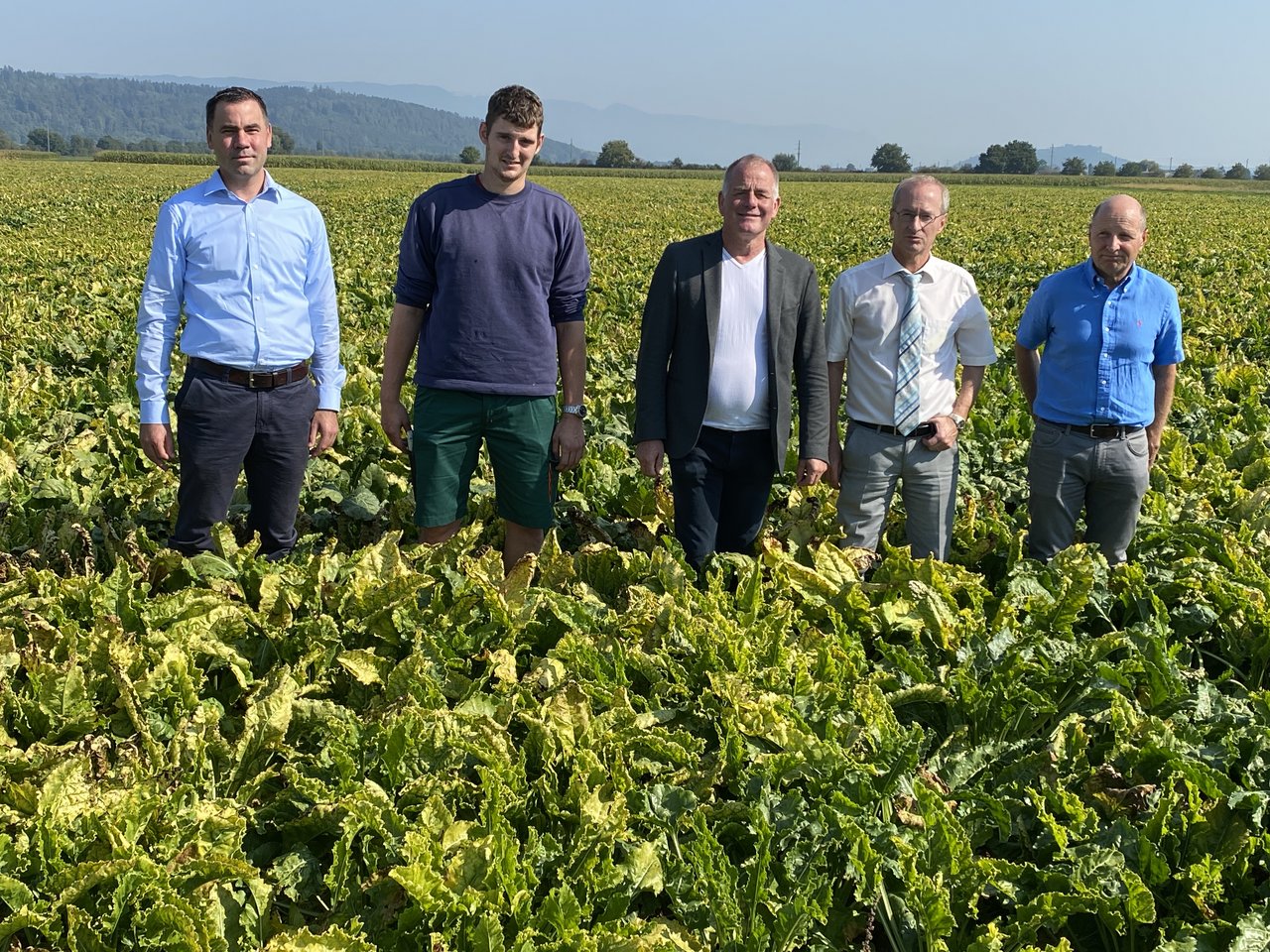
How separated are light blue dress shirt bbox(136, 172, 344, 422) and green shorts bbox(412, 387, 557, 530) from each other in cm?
65

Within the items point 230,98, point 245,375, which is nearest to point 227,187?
point 230,98

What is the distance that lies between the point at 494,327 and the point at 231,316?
3.55 feet

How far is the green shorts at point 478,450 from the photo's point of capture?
4504 millimetres

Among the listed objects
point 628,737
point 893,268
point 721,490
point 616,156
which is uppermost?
point 616,156

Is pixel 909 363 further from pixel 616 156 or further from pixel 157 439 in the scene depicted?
pixel 616 156

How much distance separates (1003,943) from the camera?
2.70 m

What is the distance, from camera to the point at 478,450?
184 inches

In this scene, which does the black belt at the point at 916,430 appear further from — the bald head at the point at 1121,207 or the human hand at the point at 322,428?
the human hand at the point at 322,428

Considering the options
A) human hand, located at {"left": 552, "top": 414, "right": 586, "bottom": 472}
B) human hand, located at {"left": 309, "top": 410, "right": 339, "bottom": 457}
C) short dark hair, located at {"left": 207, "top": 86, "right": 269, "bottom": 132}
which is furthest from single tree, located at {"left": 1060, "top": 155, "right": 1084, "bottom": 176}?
short dark hair, located at {"left": 207, "top": 86, "right": 269, "bottom": 132}

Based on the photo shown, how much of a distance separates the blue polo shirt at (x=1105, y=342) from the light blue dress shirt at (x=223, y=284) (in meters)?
3.24

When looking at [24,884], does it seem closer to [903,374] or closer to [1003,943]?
[1003,943]

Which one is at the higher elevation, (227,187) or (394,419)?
(227,187)

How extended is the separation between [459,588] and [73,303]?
9.53 m

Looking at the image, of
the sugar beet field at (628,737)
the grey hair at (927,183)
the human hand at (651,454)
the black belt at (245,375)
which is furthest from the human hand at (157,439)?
the grey hair at (927,183)
